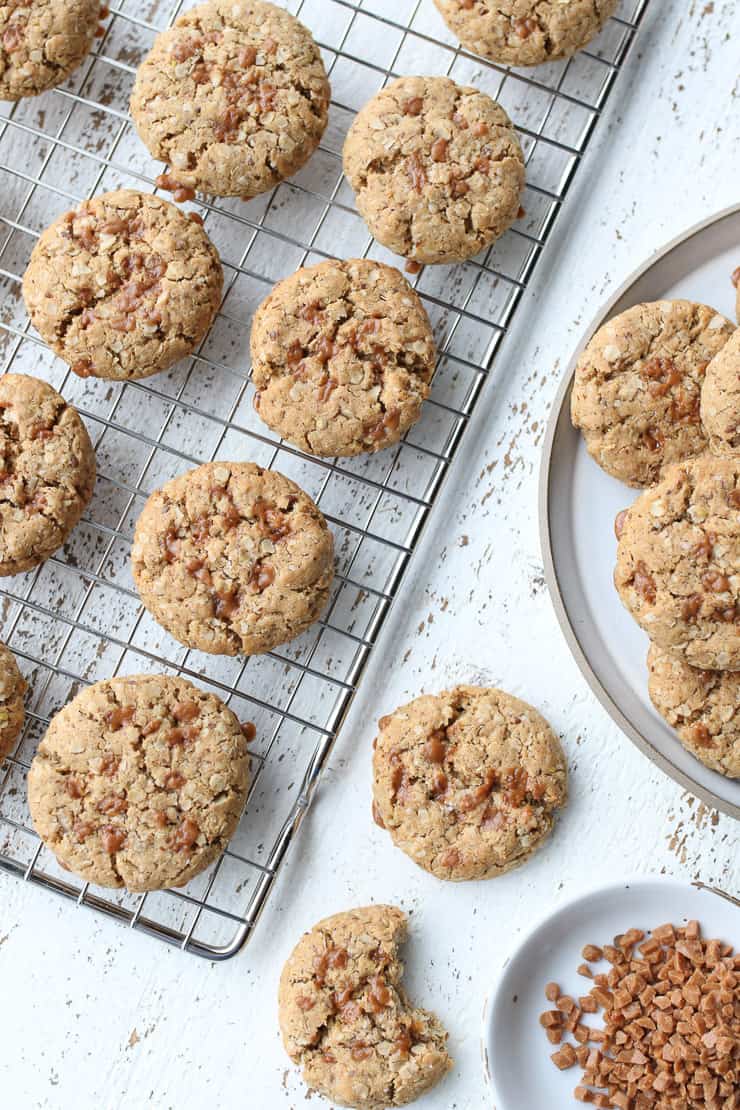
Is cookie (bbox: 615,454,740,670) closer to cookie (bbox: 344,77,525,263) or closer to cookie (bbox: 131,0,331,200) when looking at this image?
cookie (bbox: 344,77,525,263)

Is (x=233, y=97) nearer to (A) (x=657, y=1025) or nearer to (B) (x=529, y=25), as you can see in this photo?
(B) (x=529, y=25)

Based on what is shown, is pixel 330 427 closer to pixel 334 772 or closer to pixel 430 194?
pixel 430 194

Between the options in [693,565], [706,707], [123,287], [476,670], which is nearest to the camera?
[693,565]

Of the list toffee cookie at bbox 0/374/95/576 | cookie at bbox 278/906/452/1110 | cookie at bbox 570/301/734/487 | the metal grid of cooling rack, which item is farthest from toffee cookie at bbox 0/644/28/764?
cookie at bbox 570/301/734/487

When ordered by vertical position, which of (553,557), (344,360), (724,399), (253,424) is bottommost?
(253,424)

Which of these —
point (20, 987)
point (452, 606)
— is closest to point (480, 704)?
point (452, 606)

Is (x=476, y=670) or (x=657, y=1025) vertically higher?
(x=476, y=670)

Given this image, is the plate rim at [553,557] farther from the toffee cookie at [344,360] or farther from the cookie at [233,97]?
the cookie at [233,97]

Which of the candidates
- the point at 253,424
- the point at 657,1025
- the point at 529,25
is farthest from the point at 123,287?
the point at 657,1025
